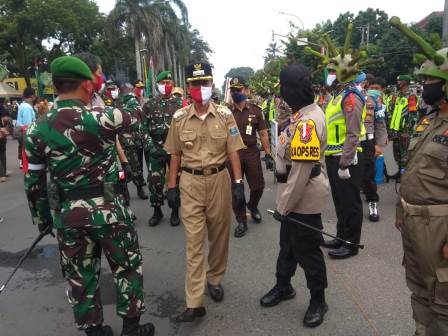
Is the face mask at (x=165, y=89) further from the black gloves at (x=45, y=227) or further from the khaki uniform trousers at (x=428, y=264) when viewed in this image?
the khaki uniform trousers at (x=428, y=264)

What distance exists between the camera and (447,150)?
7.04 ft

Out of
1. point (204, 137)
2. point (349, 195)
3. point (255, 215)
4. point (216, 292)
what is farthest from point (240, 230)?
point (204, 137)

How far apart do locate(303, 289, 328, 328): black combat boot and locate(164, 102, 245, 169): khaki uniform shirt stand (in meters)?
1.30

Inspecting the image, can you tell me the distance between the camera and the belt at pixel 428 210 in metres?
2.21

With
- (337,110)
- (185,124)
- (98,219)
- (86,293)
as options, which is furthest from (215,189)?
(337,110)

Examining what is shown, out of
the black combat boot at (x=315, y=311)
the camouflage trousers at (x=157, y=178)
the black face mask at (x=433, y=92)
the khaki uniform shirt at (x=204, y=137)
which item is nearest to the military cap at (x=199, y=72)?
the khaki uniform shirt at (x=204, y=137)

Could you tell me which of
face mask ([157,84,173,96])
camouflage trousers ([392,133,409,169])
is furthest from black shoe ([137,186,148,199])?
camouflage trousers ([392,133,409,169])

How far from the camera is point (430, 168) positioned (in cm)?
222

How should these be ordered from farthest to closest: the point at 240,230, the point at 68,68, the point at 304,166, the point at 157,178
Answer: the point at 157,178 → the point at 240,230 → the point at 304,166 → the point at 68,68

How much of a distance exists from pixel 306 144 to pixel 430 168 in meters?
0.79

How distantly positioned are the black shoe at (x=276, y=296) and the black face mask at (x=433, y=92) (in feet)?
6.20

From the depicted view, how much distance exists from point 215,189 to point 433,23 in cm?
4123

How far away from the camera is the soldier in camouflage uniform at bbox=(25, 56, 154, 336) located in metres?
2.53

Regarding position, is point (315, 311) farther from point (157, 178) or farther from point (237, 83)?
point (157, 178)
